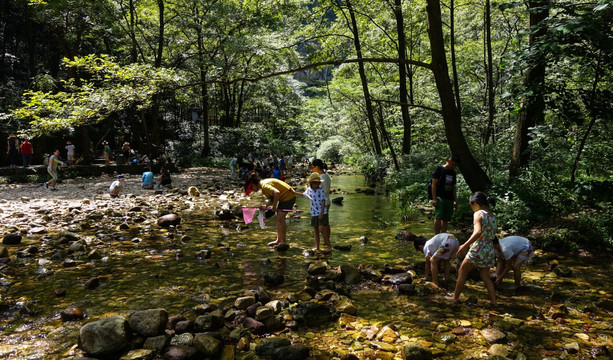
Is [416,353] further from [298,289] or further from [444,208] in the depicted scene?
[444,208]

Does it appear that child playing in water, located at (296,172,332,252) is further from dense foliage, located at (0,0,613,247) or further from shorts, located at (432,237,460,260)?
shorts, located at (432,237,460,260)

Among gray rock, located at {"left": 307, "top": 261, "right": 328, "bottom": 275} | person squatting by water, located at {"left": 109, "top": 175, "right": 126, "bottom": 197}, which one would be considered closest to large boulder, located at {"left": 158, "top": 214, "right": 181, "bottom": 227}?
gray rock, located at {"left": 307, "top": 261, "right": 328, "bottom": 275}

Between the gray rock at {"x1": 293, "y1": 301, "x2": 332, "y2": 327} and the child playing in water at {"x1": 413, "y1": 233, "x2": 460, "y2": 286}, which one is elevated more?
the child playing in water at {"x1": 413, "y1": 233, "x2": 460, "y2": 286}

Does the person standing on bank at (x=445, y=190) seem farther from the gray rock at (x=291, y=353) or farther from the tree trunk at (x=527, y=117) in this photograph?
the gray rock at (x=291, y=353)

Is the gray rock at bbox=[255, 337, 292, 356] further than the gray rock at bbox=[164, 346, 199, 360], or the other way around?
the gray rock at bbox=[255, 337, 292, 356]

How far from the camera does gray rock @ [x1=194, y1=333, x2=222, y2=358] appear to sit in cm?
362

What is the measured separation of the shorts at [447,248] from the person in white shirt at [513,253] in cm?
53

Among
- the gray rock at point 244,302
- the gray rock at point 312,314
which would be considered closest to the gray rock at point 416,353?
the gray rock at point 312,314

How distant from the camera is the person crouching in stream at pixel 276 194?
7.41 meters

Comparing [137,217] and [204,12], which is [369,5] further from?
[137,217]

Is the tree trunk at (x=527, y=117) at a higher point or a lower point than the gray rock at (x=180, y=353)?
higher

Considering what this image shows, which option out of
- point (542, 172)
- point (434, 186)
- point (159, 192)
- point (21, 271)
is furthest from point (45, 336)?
point (159, 192)

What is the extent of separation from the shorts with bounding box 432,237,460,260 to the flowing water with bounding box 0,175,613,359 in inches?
24.0

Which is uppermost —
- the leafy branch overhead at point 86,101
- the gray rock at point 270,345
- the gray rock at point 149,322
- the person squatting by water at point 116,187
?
the leafy branch overhead at point 86,101
